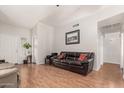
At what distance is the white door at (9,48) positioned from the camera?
6.17 m

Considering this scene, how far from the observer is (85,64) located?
381 centimetres

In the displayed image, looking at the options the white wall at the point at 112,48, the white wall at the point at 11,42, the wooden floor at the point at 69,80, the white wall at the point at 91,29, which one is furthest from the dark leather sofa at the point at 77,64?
the white wall at the point at 112,48

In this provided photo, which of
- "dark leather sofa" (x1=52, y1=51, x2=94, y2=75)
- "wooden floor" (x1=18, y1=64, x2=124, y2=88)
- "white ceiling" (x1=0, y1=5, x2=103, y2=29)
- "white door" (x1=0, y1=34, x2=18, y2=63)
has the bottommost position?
"wooden floor" (x1=18, y1=64, x2=124, y2=88)

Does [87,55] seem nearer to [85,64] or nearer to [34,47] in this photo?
[85,64]

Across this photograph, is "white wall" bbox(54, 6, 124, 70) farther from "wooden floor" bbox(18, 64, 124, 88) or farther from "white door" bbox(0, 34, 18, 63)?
"white door" bbox(0, 34, 18, 63)

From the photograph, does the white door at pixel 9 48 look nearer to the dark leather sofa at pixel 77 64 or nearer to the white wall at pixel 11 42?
the white wall at pixel 11 42

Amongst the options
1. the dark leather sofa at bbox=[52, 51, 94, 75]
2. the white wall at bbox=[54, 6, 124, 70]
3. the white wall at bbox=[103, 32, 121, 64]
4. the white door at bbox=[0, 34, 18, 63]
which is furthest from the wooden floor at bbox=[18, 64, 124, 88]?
the white wall at bbox=[103, 32, 121, 64]

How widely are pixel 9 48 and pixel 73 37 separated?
438 centimetres

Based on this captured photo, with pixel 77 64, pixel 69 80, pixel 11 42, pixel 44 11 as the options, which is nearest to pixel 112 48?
pixel 77 64

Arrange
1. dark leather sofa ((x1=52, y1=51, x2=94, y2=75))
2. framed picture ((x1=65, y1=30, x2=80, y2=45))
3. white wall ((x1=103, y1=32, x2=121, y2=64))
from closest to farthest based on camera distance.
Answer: dark leather sofa ((x1=52, y1=51, x2=94, y2=75)), framed picture ((x1=65, y1=30, x2=80, y2=45)), white wall ((x1=103, y1=32, x2=121, y2=64))

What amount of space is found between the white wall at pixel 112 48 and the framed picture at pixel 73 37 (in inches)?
127

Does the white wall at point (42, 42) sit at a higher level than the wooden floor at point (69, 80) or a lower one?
higher

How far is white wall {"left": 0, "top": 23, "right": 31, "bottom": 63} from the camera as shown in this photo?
621 centimetres
